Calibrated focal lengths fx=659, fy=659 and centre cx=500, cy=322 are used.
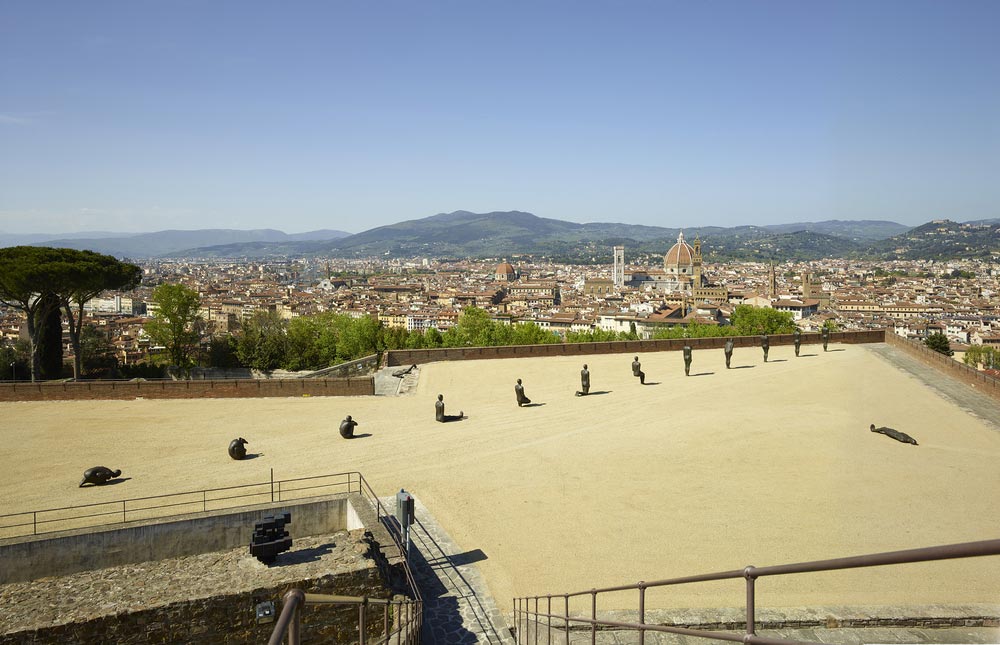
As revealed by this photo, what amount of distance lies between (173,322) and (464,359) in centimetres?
1892

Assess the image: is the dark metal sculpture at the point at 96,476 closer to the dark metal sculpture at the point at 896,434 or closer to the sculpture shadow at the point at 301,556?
the sculpture shadow at the point at 301,556

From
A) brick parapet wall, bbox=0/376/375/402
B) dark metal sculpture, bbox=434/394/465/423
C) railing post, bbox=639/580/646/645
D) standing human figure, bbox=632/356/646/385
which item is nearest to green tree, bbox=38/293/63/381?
brick parapet wall, bbox=0/376/375/402

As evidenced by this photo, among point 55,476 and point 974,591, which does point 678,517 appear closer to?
point 974,591

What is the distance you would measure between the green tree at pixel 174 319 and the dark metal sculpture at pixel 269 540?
1159 inches

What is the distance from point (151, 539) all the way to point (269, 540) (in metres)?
1.82

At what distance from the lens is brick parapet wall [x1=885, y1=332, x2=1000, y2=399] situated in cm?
1766

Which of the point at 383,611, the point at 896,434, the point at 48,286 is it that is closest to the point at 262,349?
the point at 48,286

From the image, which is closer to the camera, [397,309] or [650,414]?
[650,414]

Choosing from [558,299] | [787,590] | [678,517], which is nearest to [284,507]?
[678,517]

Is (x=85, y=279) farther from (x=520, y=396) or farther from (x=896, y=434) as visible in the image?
(x=896, y=434)

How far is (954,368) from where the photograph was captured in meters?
20.2

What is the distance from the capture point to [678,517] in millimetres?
9914

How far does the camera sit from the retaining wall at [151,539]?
8172 mm

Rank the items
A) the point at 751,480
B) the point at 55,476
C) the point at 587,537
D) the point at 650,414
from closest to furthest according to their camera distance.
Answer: the point at 587,537, the point at 751,480, the point at 55,476, the point at 650,414
